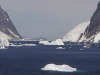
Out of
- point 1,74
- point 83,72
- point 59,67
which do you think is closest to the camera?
point 1,74

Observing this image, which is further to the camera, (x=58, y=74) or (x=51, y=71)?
(x=51, y=71)

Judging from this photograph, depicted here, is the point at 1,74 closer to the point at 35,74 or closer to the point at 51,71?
the point at 35,74

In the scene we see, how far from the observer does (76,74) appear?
89.0 metres

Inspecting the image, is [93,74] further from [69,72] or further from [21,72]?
[21,72]

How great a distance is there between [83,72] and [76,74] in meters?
4.04

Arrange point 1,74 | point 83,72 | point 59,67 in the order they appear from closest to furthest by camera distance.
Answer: point 1,74 < point 83,72 < point 59,67

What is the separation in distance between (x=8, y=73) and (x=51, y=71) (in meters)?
10.7

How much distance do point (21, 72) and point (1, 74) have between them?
19.7 feet

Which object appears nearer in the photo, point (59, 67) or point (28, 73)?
point (28, 73)

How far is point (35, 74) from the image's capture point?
→ 87.4 m

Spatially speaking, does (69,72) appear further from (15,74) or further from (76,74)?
(15,74)

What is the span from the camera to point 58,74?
8844cm

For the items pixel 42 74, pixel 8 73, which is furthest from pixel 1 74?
pixel 42 74

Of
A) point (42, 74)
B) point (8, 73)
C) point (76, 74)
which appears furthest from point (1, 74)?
point (76, 74)
